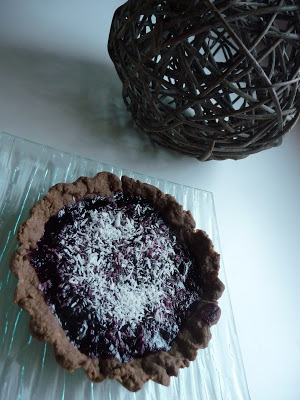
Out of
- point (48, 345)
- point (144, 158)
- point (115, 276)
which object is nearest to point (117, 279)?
point (115, 276)

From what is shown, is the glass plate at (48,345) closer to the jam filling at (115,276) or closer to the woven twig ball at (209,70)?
the jam filling at (115,276)

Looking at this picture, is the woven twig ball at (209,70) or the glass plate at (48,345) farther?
the woven twig ball at (209,70)

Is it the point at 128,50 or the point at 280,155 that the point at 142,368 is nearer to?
the point at 128,50

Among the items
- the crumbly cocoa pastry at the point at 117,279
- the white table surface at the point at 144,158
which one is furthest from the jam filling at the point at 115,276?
the white table surface at the point at 144,158

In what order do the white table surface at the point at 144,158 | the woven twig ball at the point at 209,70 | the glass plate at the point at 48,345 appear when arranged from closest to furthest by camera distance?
the glass plate at the point at 48,345 < the woven twig ball at the point at 209,70 < the white table surface at the point at 144,158

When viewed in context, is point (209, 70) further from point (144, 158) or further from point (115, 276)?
point (115, 276)

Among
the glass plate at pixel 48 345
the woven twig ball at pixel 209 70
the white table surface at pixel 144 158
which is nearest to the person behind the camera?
the glass plate at pixel 48 345

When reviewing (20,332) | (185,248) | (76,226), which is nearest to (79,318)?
(20,332)

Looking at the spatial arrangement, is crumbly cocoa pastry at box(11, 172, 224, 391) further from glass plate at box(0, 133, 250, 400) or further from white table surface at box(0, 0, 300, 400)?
white table surface at box(0, 0, 300, 400)

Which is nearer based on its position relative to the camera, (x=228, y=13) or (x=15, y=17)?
(x=228, y=13)
